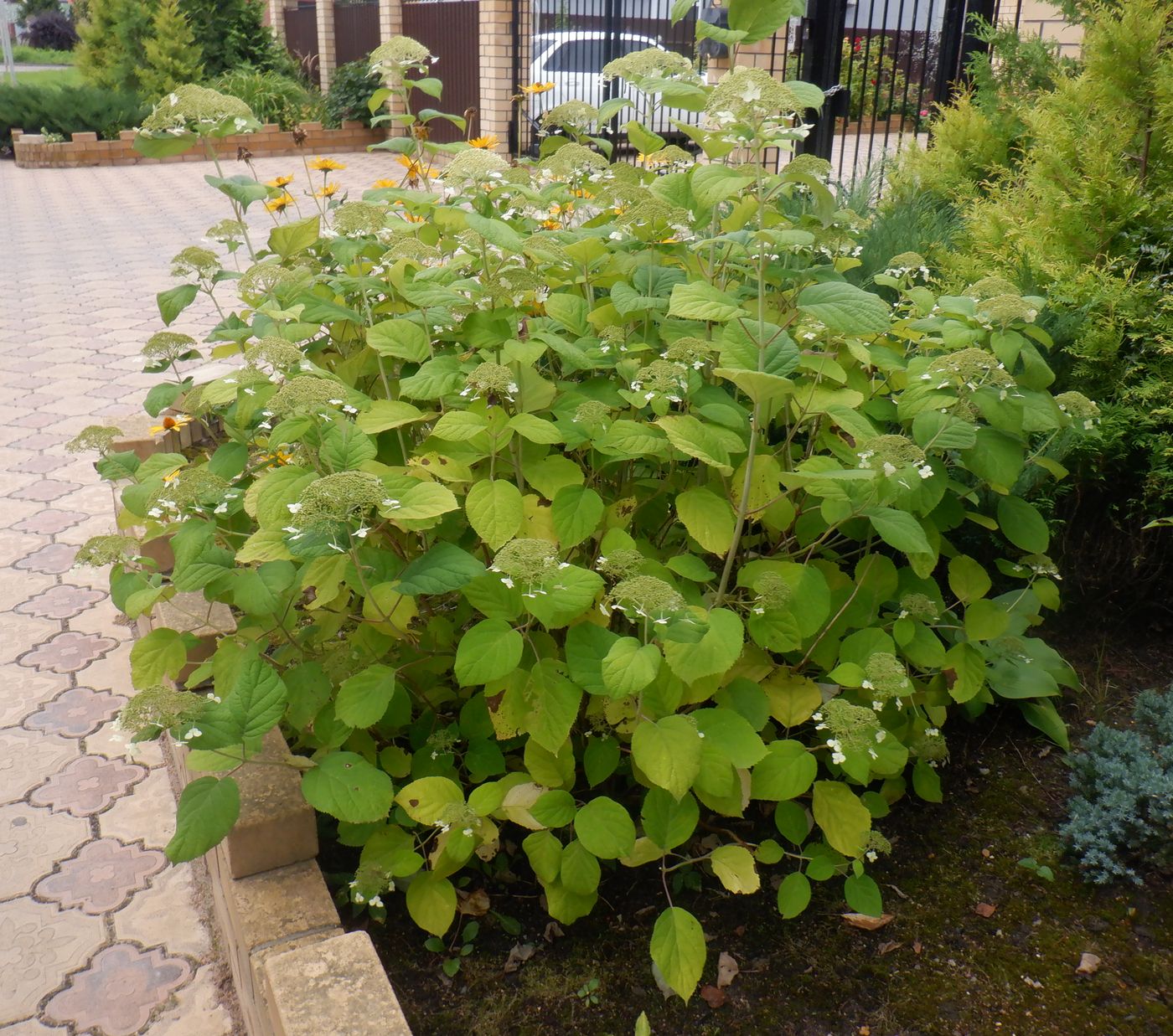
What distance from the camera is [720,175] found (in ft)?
4.94

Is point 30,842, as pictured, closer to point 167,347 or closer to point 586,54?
point 167,347

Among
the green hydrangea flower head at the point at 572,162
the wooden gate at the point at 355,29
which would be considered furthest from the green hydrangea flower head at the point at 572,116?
the wooden gate at the point at 355,29

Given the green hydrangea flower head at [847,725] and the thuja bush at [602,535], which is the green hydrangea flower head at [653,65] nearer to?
the thuja bush at [602,535]

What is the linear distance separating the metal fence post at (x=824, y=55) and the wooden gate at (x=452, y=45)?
7013 millimetres

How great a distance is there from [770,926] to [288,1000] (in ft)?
2.95

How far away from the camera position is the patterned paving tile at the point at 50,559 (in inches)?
134

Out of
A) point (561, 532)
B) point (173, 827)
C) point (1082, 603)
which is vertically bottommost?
point (173, 827)

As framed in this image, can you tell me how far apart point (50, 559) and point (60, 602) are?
1.09ft

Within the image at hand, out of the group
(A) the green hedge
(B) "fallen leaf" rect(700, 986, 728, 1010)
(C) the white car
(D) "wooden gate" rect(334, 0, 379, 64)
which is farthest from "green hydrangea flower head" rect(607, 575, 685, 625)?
(D) "wooden gate" rect(334, 0, 379, 64)

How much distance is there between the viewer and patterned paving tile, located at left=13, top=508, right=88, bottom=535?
366 cm

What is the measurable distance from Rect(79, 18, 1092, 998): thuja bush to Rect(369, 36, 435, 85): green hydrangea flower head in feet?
0.05

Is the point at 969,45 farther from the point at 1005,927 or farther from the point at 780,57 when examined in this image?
→ the point at 1005,927

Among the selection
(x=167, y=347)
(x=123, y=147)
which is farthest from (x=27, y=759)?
(x=123, y=147)

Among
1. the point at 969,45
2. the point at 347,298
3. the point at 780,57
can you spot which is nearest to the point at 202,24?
the point at 780,57
